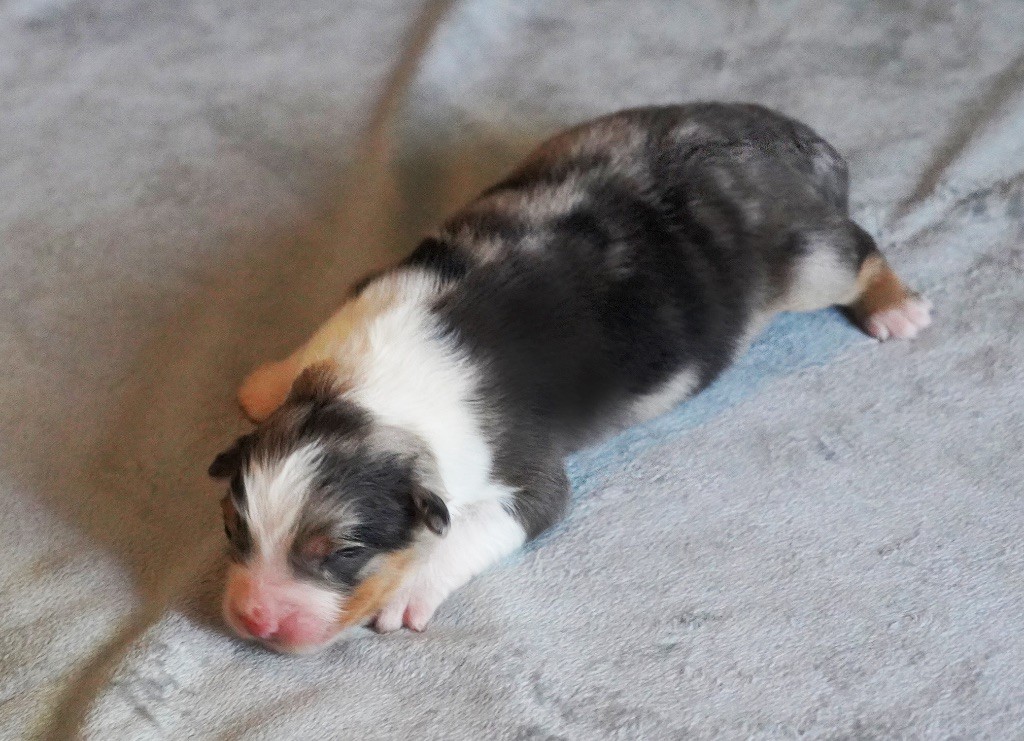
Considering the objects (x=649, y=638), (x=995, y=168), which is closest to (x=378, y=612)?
(x=649, y=638)

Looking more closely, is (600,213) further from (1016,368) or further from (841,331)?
(1016,368)

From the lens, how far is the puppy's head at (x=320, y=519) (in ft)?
6.66

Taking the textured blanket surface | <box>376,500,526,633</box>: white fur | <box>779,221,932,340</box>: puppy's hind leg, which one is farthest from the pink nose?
<box>779,221,932,340</box>: puppy's hind leg

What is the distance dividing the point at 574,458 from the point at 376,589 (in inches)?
29.1

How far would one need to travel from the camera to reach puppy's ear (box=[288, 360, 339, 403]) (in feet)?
7.30

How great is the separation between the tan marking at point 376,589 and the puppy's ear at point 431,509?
0.35 feet

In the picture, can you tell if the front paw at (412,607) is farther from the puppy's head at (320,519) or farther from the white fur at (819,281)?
the white fur at (819,281)

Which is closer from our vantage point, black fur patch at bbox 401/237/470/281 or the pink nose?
the pink nose

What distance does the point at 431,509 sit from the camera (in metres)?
2.11

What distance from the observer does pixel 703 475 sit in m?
2.67

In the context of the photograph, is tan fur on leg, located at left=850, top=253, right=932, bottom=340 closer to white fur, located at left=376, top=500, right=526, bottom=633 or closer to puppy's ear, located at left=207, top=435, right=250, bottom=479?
white fur, located at left=376, top=500, right=526, bottom=633

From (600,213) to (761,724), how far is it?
1237mm

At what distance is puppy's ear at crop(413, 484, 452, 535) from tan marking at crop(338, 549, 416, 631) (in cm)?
11

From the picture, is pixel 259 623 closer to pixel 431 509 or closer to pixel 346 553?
pixel 346 553
